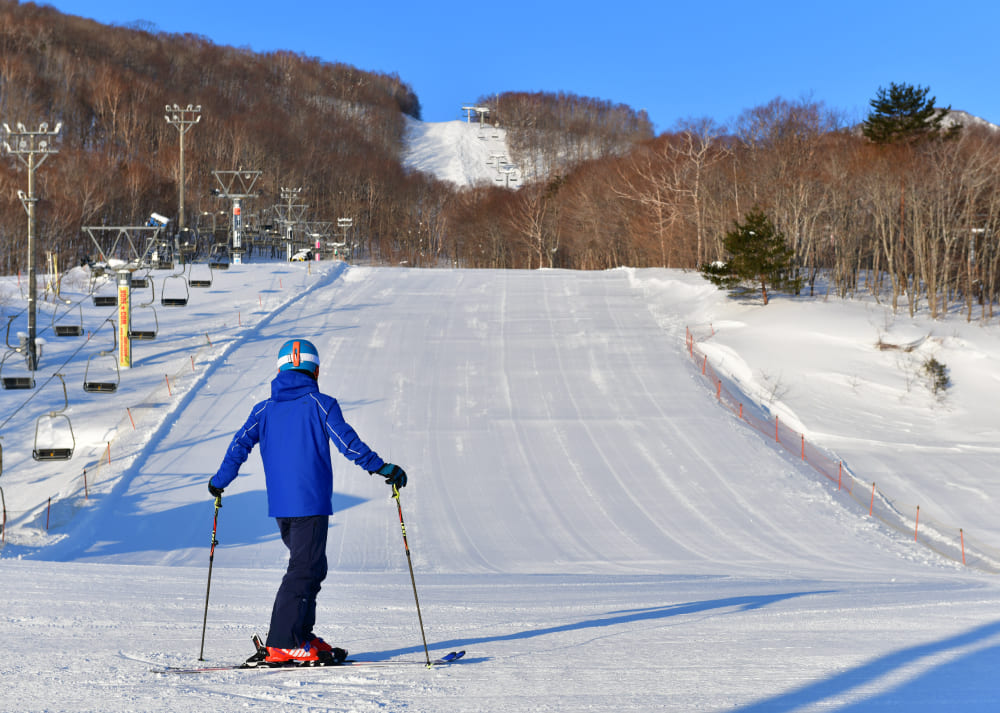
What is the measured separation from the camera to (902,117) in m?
49.4

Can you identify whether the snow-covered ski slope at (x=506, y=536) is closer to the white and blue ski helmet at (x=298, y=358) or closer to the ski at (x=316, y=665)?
the ski at (x=316, y=665)

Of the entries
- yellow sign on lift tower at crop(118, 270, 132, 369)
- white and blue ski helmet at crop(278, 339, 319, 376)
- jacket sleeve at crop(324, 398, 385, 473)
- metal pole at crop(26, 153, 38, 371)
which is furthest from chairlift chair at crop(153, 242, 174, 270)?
jacket sleeve at crop(324, 398, 385, 473)

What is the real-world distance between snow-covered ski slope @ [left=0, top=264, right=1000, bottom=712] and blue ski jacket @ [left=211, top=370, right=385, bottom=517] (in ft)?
2.73

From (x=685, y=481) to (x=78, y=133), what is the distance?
292 ft

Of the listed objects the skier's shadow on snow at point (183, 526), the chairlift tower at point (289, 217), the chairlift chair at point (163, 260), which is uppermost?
the chairlift tower at point (289, 217)

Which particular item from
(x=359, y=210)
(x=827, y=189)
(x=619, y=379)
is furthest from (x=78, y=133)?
(x=619, y=379)

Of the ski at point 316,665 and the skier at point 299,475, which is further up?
the skier at point 299,475

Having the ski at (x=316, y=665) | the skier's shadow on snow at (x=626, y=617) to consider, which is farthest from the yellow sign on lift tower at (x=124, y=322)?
the ski at (x=316, y=665)

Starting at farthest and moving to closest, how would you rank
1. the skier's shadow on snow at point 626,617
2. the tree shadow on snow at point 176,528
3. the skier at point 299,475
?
1. the tree shadow on snow at point 176,528
2. the skier's shadow on snow at point 626,617
3. the skier at point 299,475

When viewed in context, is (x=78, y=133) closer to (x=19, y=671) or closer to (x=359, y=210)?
(x=359, y=210)

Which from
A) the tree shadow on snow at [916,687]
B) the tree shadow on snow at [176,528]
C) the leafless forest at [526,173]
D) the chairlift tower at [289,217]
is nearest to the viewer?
the tree shadow on snow at [916,687]

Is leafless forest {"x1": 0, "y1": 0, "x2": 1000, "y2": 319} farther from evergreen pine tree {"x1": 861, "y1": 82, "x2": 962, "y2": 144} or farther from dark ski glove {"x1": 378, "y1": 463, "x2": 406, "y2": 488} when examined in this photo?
dark ski glove {"x1": 378, "y1": 463, "x2": 406, "y2": 488}

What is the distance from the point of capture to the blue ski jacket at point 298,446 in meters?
4.46

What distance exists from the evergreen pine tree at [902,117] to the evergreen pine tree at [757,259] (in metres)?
20.4
